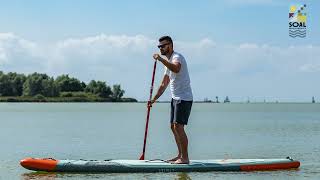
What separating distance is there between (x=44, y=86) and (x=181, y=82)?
14830 cm

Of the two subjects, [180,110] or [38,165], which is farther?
[38,165]

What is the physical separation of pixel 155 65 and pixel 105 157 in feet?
15.0

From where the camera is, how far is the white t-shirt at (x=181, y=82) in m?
12.8

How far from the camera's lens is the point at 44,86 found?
519ft

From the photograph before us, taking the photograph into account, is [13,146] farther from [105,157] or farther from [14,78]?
[14,78]

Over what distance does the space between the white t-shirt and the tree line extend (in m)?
147

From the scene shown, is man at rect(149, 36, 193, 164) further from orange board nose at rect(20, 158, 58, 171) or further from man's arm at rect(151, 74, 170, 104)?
orange board nose at rect(20, 158, 58, 171)

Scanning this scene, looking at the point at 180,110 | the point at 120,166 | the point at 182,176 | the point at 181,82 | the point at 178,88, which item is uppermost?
the point at 181,82

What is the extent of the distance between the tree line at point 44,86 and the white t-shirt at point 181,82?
146817 mm

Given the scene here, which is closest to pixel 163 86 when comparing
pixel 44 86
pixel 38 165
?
pixel 38 165

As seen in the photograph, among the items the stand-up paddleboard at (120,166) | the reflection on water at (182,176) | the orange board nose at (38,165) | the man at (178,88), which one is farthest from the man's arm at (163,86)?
the orange board nose at (38,165)

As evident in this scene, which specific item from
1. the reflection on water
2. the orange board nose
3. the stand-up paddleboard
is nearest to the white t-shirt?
the stand-up paddleboard

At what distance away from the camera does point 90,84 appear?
171375 mm

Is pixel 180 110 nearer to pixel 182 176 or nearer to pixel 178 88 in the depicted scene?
pixel 178 88
